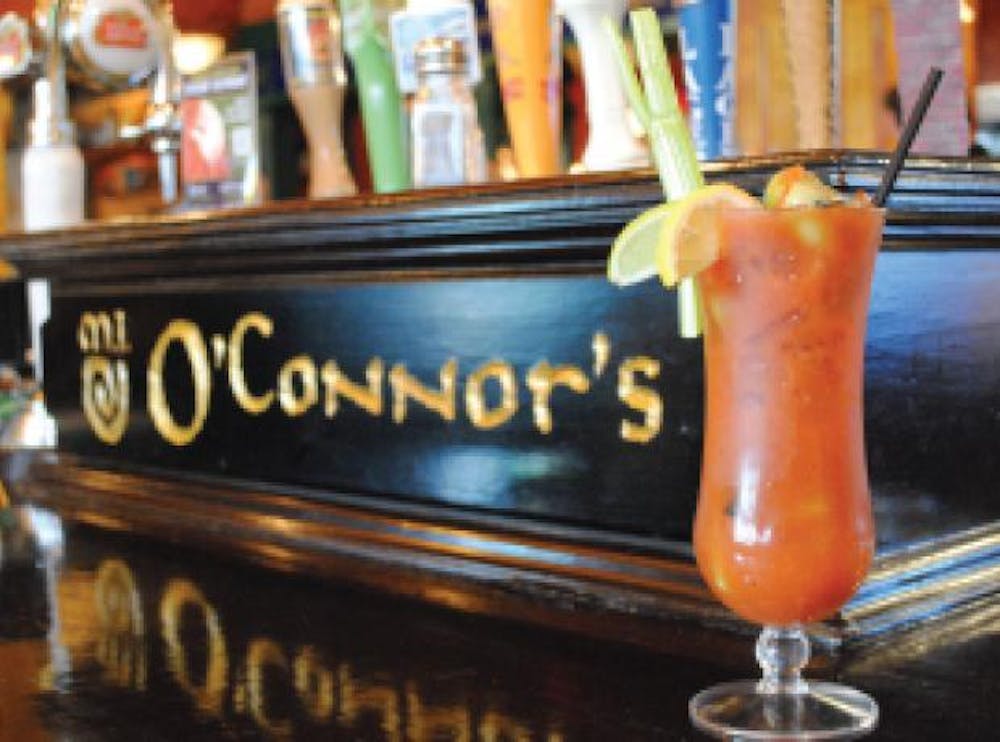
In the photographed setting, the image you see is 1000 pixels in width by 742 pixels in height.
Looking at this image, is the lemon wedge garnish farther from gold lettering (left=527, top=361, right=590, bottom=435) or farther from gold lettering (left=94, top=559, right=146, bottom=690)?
gold lettering (left=94, top=559, right=146, bottom=690)

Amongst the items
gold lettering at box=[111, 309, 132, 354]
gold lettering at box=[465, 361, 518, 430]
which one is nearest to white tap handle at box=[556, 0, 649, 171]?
gold lettering at box=[465, 361, 518, 430]

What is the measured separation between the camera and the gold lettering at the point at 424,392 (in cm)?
151

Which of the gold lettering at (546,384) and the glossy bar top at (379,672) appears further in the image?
the gold lettering at (546,384)

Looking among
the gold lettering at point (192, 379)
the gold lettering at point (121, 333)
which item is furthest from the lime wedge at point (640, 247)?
the gold lettering at point (121, 333)

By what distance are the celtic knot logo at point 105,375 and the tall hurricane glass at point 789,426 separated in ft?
4.10

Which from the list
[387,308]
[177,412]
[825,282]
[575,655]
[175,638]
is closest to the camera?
[825,282]

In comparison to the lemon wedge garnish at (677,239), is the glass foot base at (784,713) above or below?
below

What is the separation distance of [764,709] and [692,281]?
300 millimetres

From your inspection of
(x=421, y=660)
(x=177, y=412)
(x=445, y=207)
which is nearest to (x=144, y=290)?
(x=177, y=412)

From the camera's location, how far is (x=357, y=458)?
1633mm

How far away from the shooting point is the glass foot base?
97 cm

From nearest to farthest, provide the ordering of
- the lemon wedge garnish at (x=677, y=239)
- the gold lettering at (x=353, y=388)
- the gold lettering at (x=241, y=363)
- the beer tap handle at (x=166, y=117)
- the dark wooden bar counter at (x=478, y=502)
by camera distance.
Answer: the lemon wedge garnish at (x=677, y=239)
the dark wooden bar counter at (x=478, y=502)
the gold lettering at (x=353, y=388)
the gold lettering at (x=241, y=363)
the beer tap handle at (x=166, y=117)

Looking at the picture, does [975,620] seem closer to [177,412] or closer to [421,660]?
[421,660]

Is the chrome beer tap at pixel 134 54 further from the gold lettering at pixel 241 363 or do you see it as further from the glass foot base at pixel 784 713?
the glass foot base at pixel 784 713
